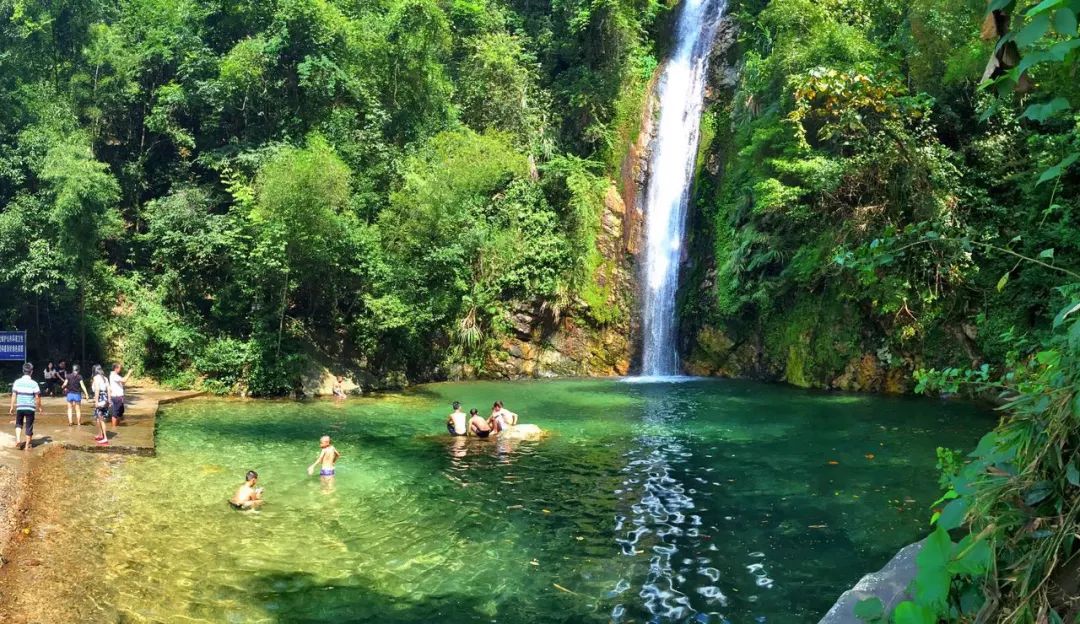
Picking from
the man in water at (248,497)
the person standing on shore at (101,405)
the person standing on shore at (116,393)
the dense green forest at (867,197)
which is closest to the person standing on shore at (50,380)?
Result: the person standing on shore at (116,393)

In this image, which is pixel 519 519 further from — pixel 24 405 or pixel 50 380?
pixel 50 380

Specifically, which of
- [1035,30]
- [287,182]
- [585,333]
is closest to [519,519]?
[1035,30]

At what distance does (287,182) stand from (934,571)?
21.0 metres

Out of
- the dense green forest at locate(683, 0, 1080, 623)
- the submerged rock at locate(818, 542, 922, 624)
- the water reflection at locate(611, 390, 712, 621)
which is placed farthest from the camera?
the dense green forest at locate(683, 0, 1080, 623)

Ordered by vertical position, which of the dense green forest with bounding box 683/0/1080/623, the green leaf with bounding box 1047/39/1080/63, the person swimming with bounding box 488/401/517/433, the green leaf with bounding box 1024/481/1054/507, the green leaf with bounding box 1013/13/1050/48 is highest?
the dense green forest with bounding box 683/0/1080/623

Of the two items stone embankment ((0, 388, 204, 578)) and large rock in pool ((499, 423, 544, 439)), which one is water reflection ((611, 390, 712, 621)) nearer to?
large rock in pool ((499, 423, 544, 439))

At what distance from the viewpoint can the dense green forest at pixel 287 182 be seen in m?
21.6

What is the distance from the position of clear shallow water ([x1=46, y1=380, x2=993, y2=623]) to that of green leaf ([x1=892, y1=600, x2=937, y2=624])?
4.42 m

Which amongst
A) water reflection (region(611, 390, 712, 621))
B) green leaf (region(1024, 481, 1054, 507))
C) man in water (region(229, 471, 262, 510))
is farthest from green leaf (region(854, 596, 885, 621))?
man in water (region(229, 471, 262, 510))

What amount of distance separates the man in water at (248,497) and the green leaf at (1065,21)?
10.2 metres

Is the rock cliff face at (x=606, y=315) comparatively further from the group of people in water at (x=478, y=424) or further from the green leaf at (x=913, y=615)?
the green leaf at (x=913, y=615)

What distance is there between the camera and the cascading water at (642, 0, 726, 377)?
27828 millimetres

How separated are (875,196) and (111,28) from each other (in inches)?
1081

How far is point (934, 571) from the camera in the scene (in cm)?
237
